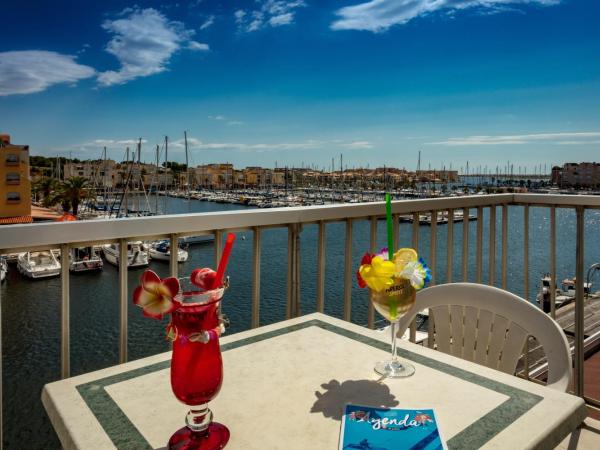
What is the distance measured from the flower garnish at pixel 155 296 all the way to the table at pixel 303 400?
0.25 metres

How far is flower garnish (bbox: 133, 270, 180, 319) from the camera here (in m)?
0.61

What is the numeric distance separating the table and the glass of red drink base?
5cm

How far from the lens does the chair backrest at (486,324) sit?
121cm

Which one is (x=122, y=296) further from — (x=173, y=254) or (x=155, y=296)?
(x=155, y=296)

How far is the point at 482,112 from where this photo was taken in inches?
1250

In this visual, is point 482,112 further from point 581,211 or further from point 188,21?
point 581,211

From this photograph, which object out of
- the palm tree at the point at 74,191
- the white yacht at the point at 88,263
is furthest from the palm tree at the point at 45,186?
the white yacht at the point at 88,263

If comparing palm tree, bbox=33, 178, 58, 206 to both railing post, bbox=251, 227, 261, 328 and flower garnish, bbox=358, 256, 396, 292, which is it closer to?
railing post, bbox=251, 227, 261, 328

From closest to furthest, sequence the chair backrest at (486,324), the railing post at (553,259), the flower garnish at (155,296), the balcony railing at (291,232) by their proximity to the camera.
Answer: the flower garnish at (155,296) → the chair backrest at (486,324) → the balcony railing at (291,232) → the railing post at (553,259)

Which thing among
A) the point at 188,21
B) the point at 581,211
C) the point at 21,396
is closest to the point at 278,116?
the point at 188,21

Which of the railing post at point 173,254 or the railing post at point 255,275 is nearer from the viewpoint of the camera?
the railing post at point 173,254

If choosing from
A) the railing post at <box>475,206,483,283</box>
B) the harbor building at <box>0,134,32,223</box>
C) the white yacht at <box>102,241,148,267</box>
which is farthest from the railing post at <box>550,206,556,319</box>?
the harbor building at <box>0,134,32,223</box>

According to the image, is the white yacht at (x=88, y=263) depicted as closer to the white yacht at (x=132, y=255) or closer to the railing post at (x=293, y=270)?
the white yacht at (x=132, y=255)

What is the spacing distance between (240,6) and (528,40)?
1664 centimetres
